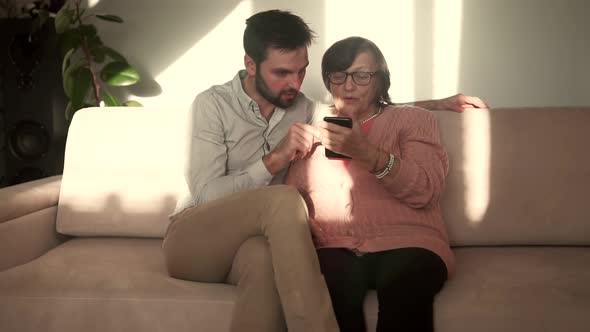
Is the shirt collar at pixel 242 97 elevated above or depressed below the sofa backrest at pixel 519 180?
above

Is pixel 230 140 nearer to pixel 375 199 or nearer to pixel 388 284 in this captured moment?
pixel 375 199

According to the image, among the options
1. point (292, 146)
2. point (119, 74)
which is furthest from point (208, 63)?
point (292, 146)

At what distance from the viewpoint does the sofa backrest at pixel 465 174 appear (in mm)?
1797

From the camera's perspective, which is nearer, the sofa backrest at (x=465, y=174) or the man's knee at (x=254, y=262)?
the man's knee at (x=254, y=262)

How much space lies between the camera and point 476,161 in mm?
1837

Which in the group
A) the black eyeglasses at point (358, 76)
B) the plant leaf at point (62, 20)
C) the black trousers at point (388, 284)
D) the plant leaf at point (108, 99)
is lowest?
the black trousers at point (388, 284)

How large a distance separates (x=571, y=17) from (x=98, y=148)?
2156mm

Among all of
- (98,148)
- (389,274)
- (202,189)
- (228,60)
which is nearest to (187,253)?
(202,189)

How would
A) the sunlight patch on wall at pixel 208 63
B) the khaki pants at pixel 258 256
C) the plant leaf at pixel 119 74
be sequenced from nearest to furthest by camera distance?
1. the khaki pants at pixel 258 256
2. the plant leaf at pixel 119 74
3. the sunlight patch on wall at pixel 208 63

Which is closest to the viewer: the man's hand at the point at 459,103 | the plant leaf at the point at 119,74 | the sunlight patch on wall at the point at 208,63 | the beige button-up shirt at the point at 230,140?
the beige button-up shirt at the point at 230,140

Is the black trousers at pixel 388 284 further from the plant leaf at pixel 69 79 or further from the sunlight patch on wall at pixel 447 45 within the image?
the plant leaf at pixel 69 79

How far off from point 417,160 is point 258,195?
45 cm

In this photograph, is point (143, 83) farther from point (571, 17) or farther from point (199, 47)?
point (571, 17)

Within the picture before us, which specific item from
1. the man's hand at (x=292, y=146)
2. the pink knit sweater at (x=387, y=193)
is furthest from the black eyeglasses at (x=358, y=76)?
the man's hand at (x=292, y=146)
